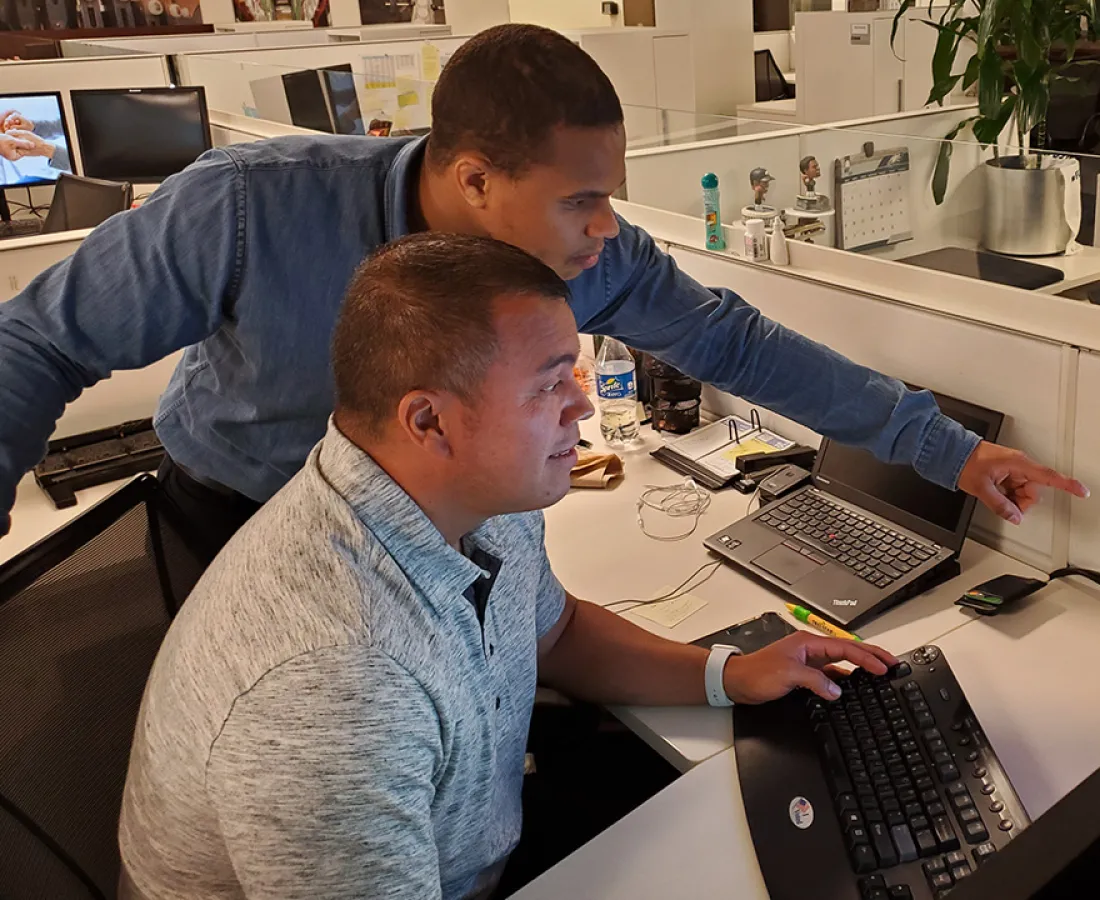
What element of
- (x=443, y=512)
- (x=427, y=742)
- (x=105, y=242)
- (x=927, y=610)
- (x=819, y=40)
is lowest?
(x=927, y=610)

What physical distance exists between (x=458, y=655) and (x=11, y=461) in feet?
1.93

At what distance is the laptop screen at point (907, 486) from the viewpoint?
1.38m

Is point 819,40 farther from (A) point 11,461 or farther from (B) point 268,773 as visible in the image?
(B) point 268,773

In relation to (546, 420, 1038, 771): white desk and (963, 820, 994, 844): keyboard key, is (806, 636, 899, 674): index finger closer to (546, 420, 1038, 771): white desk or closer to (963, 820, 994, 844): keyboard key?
(546, 420, 1038, 771): white desk

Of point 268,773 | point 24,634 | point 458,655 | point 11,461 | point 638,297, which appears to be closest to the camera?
point 268,773

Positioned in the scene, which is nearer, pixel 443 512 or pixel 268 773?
pixel 268 773

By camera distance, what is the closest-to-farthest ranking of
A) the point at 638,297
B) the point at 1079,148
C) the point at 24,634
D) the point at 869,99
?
the point at 24,634, the point at 638,297, the point at 1079,148, the point at 869,99

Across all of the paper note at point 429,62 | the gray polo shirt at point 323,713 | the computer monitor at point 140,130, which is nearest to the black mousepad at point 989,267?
the gray polo shirt at point 323,713

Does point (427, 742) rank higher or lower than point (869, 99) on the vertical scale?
lower

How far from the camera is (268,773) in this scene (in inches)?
28.7

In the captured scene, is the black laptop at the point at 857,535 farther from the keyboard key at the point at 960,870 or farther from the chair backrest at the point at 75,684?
the chair backrest at the point at 75,684

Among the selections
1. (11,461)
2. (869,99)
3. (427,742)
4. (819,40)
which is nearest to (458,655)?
(427,742)

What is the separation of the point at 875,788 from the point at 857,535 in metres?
0.52

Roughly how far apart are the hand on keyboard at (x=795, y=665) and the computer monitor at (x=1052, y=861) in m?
0.79
